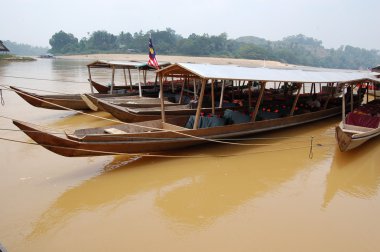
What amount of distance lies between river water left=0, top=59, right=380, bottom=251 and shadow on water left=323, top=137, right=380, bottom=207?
0.9 inches

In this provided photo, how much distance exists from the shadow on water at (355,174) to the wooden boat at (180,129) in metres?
2.12

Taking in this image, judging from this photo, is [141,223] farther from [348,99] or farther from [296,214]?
[348,99]

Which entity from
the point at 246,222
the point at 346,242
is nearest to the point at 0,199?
the point at 246,222

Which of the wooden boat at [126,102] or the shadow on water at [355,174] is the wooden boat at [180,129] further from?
the wooden boat at [126,102]

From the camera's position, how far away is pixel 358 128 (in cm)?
790

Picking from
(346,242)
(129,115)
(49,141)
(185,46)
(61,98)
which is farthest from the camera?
(185,46)

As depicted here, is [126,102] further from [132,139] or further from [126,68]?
[132,139]

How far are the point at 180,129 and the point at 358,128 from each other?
4624 millimetres

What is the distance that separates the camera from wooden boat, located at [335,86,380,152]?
658cm

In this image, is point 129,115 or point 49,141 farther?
point 129,115

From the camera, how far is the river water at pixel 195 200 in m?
4.20

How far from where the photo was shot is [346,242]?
4238 millimetres

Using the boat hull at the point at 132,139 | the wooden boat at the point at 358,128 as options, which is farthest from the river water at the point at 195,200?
the wooden boat at the point at 358,128

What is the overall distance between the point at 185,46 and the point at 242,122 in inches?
3394
